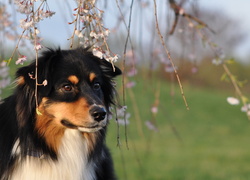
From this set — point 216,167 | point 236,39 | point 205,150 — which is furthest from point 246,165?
point 236,39

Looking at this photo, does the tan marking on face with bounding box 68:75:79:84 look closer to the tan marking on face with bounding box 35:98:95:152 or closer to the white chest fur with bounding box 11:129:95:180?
the tan marking on face with bounding box 35:98:95:152

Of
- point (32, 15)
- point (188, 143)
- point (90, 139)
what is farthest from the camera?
point (188, 143)

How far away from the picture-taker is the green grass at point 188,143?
986 centimetres

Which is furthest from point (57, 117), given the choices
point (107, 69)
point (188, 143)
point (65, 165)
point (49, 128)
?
point (188, 143)

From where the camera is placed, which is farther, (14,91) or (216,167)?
(216,167)

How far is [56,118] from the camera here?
3.55m

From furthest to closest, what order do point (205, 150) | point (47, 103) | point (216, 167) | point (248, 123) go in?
point (248, 123)
point (205, 150)
point (216, 167)
point (47, 103)

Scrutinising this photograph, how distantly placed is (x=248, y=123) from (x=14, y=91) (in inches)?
814

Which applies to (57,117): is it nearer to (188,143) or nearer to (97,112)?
(97,112)

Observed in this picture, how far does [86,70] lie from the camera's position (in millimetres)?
3631

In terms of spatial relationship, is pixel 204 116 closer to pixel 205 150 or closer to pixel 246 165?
pixel 205 150

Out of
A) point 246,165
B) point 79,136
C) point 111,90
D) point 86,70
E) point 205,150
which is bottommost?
point 205,150

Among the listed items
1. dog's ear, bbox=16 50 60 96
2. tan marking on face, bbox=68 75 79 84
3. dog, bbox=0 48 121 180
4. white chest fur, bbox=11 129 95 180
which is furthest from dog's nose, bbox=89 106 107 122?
white chest fur, bbox=11 129 95 180

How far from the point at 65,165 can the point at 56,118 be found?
53cm
